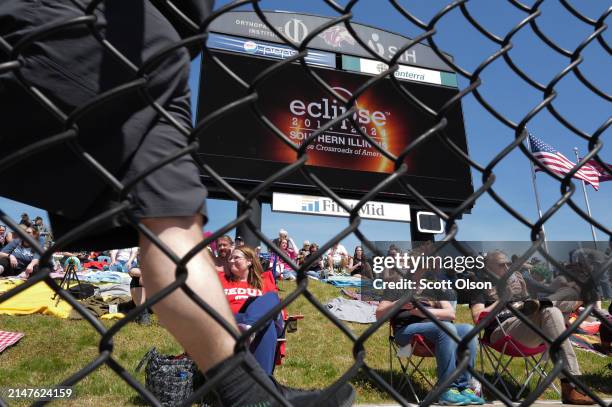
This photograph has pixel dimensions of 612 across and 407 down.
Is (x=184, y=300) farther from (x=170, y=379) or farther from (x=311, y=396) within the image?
(x=170, y=379)

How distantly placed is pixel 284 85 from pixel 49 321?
5287mm

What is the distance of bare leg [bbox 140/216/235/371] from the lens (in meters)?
0.83

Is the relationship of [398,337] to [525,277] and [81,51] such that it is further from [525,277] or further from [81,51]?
[81,51]

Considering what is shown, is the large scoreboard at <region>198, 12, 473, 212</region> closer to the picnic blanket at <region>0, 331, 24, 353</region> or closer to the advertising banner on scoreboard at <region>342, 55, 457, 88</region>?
the advertising banner on scoreboard at <region>342, 55, 457, 88</region>

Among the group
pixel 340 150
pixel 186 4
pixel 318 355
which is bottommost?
pixel 318 355

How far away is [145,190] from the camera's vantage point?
2.73 ft

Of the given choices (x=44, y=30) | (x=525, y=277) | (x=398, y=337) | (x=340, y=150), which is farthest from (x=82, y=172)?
→ (x=340, y=150)

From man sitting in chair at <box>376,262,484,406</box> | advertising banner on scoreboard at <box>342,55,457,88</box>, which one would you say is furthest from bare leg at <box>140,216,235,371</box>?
advertising banner on scoreboard at <box>342,55,457,88</box>

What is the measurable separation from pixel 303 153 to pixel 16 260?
7.90 m

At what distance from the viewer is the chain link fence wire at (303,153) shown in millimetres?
596

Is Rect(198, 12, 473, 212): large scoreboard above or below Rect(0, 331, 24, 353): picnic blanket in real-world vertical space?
above

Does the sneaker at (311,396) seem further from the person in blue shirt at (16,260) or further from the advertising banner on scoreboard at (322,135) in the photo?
the person in blue shirt at (16,260)

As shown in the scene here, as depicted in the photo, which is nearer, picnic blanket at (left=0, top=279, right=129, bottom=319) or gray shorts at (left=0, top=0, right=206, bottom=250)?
gray shorts at (left=0, top=0, right=206, bottom=250)

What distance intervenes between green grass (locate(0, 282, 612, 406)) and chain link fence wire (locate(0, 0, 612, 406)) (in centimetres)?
273
